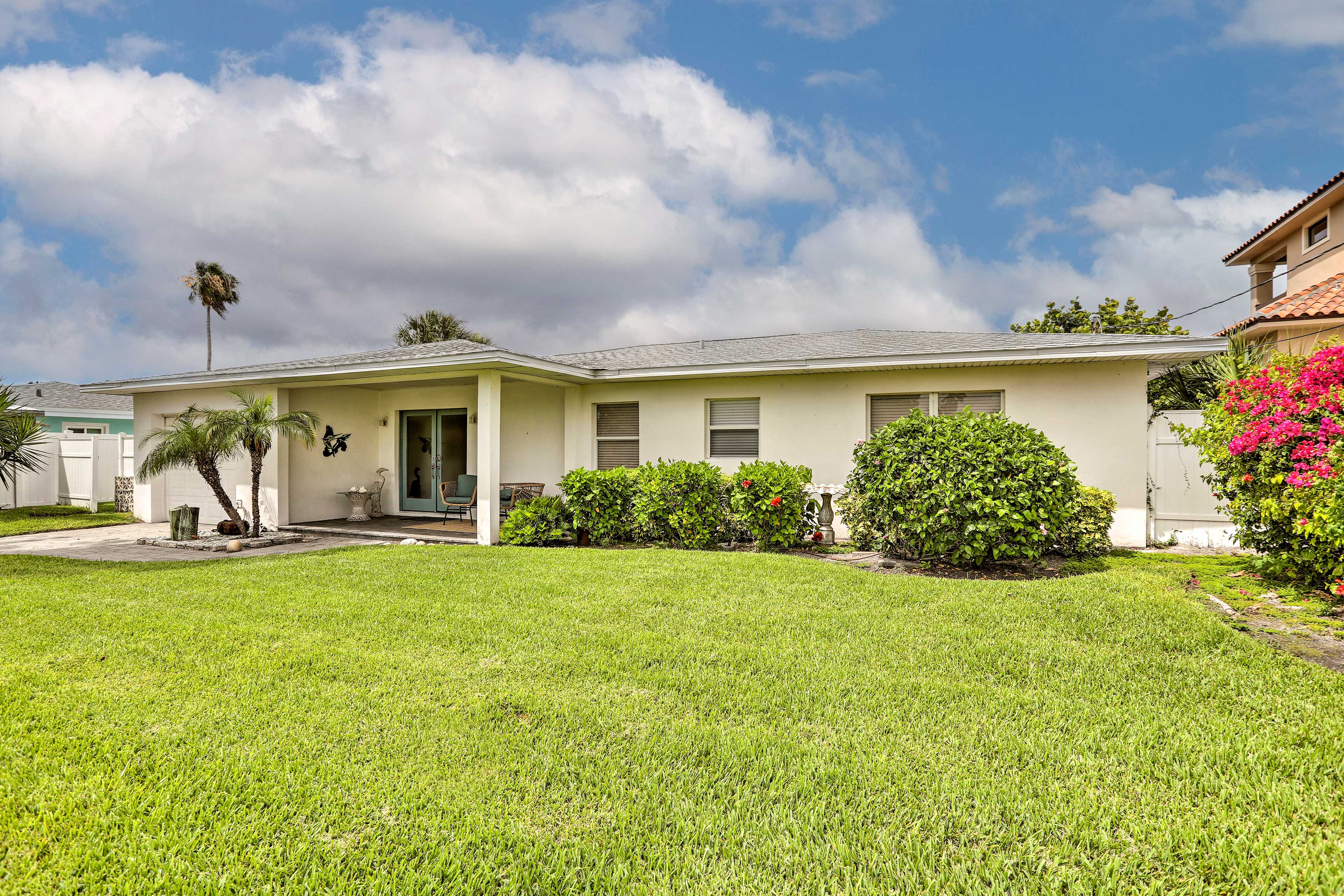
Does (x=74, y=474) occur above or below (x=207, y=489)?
above

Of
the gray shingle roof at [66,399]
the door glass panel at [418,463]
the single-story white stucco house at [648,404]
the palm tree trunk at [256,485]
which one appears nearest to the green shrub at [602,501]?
the single-story white stucco house at [648,404]

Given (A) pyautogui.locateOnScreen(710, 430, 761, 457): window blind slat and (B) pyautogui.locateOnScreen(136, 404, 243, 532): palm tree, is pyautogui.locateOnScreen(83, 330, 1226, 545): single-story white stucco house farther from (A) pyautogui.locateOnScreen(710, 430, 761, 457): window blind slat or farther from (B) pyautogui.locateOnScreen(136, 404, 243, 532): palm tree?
(B) pyautogui.locateOnScreen(136, 404, 243, 532): palm tree

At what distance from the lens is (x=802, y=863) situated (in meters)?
2.24

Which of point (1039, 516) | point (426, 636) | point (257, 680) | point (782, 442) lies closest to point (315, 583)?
point (426, 636)

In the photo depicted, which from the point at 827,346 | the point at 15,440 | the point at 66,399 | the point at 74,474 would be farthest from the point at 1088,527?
the point at 66,399

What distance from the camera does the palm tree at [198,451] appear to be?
9.96 m

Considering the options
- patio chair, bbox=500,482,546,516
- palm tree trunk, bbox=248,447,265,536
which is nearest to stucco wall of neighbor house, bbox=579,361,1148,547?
patio chair, bbox=500,482,546,516

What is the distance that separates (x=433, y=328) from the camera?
2800 centimetres

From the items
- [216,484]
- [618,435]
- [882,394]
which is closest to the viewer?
[882,394]

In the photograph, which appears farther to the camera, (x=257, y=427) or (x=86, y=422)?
(x=86, y=422)

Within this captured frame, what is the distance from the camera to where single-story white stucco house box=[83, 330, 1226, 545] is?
9.07 metres

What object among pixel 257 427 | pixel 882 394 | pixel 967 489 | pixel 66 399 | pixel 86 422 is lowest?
pixel 967 489

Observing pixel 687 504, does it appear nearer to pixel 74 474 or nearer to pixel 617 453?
pixel 617 453

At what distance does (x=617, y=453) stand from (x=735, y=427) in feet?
7.69
